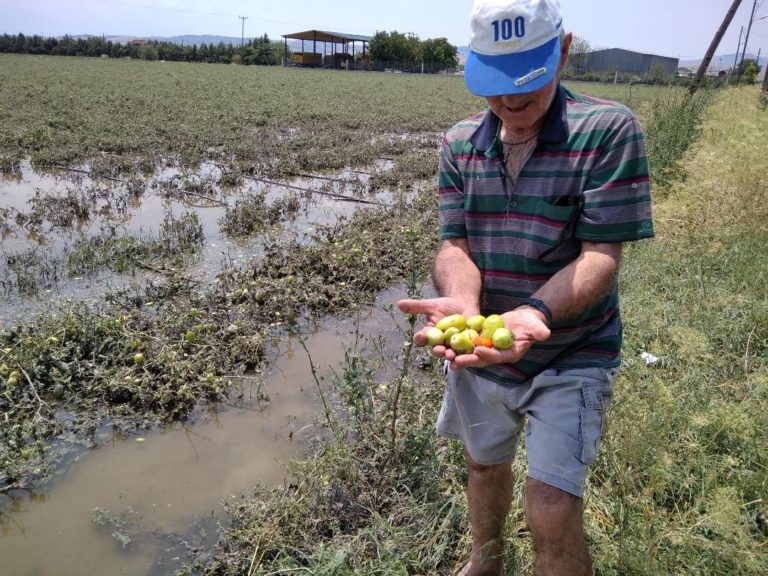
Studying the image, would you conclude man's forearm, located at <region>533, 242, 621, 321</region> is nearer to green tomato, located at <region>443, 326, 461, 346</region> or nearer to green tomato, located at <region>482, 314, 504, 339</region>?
green tomato, located at <region>482, 314, 504, 339</region>

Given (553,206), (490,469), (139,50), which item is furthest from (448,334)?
(139,50)

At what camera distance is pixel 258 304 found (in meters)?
5.65

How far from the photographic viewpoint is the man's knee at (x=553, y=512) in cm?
183

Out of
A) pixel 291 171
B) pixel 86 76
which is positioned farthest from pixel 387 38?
pixel 291 171

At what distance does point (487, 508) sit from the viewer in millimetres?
2354

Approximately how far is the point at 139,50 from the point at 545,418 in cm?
6744

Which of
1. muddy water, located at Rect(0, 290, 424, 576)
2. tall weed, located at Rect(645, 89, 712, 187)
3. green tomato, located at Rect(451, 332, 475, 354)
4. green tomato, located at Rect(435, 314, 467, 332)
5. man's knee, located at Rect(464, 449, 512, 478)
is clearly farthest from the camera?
tall weed, located at Rect(645, 89, 712, 187)

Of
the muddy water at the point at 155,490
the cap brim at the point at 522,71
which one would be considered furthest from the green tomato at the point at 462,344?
the muddy water at the point at 155,490

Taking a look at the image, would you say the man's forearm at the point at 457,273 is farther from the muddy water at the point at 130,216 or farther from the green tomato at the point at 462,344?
the muddy water at the point at 130,216

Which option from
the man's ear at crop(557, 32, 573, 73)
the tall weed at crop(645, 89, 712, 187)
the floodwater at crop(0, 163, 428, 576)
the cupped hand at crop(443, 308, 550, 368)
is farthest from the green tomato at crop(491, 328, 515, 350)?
the tall weed at crop(645, 89, 712, 187)

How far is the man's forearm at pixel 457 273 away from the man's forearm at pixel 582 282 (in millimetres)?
278

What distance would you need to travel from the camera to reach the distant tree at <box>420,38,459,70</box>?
76.2m

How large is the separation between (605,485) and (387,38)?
7695 centimetres

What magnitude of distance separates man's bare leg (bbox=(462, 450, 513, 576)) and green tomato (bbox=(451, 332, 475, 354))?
0.61 meters
